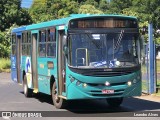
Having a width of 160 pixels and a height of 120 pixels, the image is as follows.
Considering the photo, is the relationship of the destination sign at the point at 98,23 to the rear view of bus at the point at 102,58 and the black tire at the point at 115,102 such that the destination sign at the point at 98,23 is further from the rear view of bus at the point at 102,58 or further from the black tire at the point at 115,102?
the black tire at the point at 115,102

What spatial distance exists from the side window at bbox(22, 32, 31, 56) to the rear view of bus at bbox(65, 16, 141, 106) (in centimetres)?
505

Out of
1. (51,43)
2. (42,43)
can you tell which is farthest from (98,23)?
(42,43)

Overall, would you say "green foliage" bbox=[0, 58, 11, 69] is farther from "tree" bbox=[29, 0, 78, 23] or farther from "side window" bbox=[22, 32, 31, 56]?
"tree" bbox=[29, 0, 78, 23]

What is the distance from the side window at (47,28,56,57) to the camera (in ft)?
50.0

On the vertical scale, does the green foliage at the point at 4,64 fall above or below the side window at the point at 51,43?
below

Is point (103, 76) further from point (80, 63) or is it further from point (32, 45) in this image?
point (32, 45)

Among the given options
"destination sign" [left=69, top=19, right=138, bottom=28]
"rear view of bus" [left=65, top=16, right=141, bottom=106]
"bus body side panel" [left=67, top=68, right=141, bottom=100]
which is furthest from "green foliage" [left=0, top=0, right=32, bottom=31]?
"bus body side panel" [left=67, top=68, right=141, bottom=100]

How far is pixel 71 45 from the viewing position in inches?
537

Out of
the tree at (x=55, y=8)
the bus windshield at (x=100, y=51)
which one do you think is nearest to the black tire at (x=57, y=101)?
the bus windshield at (x=100, y=51)

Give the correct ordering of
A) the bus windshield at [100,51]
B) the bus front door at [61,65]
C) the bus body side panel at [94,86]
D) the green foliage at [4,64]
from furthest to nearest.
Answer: the green foliage at [4,64], the bus front door at [61,65], the bus windshield at [100,51], the bus body side panel at [94,86]

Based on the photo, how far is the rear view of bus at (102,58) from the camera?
44.2 ft

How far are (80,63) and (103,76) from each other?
744 mm

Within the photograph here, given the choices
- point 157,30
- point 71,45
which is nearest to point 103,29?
point 71,45

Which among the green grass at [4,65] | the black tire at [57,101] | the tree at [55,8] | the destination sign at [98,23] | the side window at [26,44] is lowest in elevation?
the green grass at [4,65]
